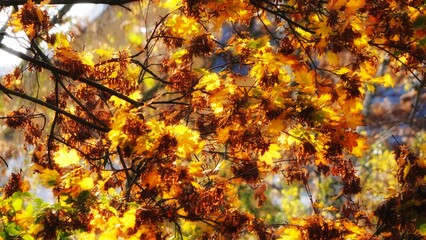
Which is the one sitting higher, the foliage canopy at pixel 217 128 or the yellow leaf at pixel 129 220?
the foliage canopy at pixel 217 128

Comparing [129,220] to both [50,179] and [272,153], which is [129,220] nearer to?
[50,179]

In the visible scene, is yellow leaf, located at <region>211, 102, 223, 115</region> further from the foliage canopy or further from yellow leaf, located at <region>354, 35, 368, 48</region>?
yellow leaf, located at <region>354, 35, 368, 48</region>

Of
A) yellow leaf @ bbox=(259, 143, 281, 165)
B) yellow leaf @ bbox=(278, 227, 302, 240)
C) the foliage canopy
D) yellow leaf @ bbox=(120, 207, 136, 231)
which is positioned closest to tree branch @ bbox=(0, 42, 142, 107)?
the foliage canopy

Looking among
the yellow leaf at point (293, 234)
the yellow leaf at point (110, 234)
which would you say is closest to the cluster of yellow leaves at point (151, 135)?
the yellow leaf at point (110, 234)

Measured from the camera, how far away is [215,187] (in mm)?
3383

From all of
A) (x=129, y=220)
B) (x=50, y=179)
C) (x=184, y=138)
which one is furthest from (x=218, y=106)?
(x=50, y=179)

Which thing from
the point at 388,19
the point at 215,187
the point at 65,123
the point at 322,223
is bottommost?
the point at 322,223

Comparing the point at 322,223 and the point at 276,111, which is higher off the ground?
the point at 276,111

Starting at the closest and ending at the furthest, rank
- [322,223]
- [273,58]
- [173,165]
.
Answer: [173,165] < [322,223] < [273,58]

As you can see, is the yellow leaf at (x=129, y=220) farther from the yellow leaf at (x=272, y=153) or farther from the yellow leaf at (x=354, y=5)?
the yellow leaf at (x=354, y=5)

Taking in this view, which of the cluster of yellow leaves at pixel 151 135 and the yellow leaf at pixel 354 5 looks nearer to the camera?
the cluster of yellow leaves at pixel 151 135

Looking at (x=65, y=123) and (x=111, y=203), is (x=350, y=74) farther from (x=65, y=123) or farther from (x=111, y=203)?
(x=65, y=123)

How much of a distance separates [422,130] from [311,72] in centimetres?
1249

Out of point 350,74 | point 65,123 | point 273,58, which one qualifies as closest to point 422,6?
point 350,74
